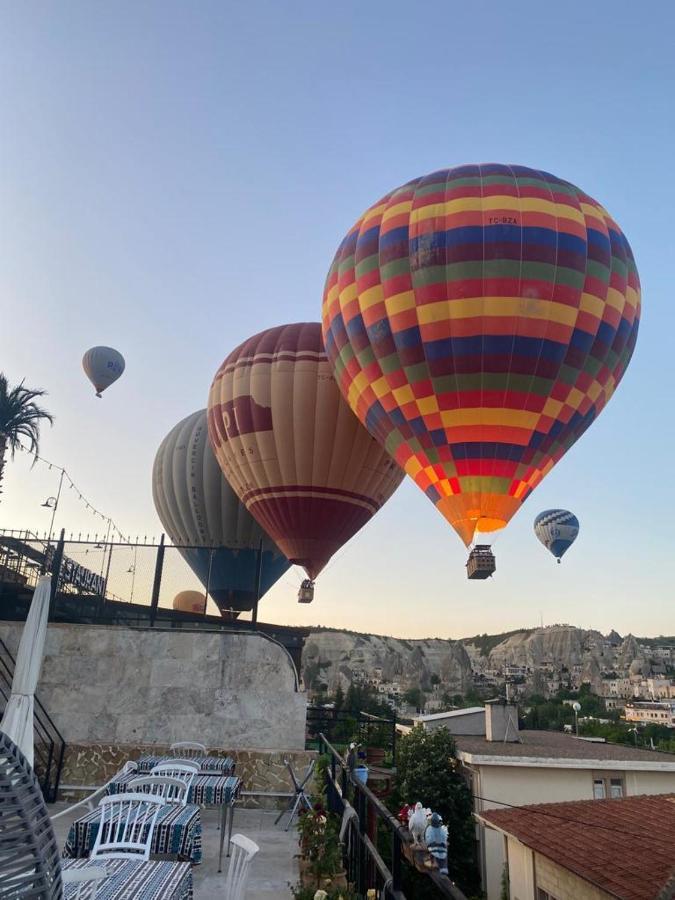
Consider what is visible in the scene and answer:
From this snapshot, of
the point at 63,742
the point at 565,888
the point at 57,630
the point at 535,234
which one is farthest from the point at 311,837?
the point at 535,234

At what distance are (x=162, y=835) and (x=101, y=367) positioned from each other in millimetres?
23298

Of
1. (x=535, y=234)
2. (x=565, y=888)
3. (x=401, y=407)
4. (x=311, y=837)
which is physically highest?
(x=535, y=234)

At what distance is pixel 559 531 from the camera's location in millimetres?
46250

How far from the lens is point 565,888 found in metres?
13.0

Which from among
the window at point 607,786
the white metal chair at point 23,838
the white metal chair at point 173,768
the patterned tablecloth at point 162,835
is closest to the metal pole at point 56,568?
the white metal chair at point 173,768

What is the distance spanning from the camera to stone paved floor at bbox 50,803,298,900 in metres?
5.84

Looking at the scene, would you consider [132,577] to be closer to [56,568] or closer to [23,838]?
[56,568]

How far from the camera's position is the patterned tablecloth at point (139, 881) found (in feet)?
10.9

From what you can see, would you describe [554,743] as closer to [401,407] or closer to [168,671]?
[401,407]

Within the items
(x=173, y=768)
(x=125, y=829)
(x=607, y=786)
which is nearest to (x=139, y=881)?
Answer: (x=125, y=829)

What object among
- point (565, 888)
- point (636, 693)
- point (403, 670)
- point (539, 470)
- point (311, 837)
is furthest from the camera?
point (636, 693)

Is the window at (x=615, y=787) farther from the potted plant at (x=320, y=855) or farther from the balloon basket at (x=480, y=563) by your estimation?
the potted plant at (x=320, y=855)

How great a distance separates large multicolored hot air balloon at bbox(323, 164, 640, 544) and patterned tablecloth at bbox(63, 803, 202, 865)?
35.9 feet

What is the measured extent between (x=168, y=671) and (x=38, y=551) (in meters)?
4.92
